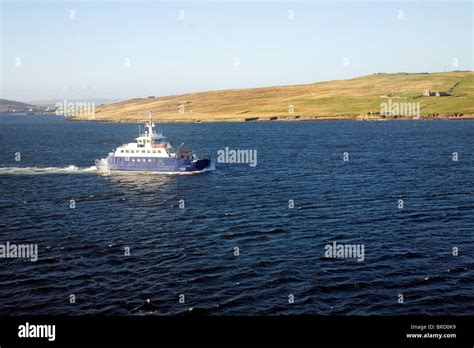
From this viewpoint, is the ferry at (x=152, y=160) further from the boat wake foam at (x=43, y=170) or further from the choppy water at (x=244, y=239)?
the boat wake foam at (x=43, y=170)

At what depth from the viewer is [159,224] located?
5228 centimetres

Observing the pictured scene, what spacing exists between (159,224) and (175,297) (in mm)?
20989

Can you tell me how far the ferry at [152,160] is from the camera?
292ft

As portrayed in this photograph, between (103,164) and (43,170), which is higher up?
(103,164)

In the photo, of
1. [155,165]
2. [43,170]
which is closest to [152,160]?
[155,165]

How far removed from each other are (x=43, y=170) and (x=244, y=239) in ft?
211

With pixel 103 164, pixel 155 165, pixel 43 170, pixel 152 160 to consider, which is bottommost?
pixel 43 170

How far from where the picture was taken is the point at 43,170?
94.6 m

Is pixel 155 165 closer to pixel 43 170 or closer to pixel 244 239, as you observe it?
pixel 43 170

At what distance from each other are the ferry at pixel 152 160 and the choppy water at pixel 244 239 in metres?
3.34

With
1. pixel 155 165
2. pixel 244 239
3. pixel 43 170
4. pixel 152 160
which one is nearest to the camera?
pixel 244 239

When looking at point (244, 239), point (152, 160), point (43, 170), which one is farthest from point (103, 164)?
point (244, 239)

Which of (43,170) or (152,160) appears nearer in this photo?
(152,160)

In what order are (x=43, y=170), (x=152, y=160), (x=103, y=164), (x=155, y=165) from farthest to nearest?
1. (x=43, y=170)
2. (x=103, y=164)
3. (x=152, y=160)
4. (x=155, y=165)
